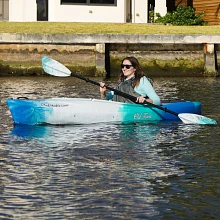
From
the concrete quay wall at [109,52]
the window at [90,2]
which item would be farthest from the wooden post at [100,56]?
the window at [90,2]

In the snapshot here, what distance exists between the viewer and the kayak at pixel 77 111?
15.4 metres

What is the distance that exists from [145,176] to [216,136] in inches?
151

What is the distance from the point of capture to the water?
9008 millimetres

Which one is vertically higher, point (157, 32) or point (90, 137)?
point (157, 32)

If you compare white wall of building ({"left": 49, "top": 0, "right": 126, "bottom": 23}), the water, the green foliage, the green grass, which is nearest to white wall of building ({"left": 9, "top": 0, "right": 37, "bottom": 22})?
white wall of building ({"left": 49, "top": 0, "right": 126, "bottom": 23})

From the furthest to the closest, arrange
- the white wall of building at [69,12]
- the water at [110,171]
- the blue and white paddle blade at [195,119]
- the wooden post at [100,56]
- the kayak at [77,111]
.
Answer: the white wall of building at [69,12] < the wooden post at [100,56] < the blue and white paddle blade at [195,119] < the kayak at [77,111] < the water at [110,171]

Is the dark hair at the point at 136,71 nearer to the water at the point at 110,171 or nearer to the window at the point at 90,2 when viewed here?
the water at the point at 110,171

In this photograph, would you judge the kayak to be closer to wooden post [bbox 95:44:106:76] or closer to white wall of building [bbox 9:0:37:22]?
wooden post [bbox 95:44:106:76]

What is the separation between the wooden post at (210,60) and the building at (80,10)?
28.6ft

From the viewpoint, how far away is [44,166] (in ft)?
37.3

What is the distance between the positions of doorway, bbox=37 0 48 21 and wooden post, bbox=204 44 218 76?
34.2ft

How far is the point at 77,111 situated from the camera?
15.6 m

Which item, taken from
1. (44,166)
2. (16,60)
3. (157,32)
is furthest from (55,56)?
(44,166)

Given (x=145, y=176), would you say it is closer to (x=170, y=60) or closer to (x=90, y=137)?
(x=90, y=137)
